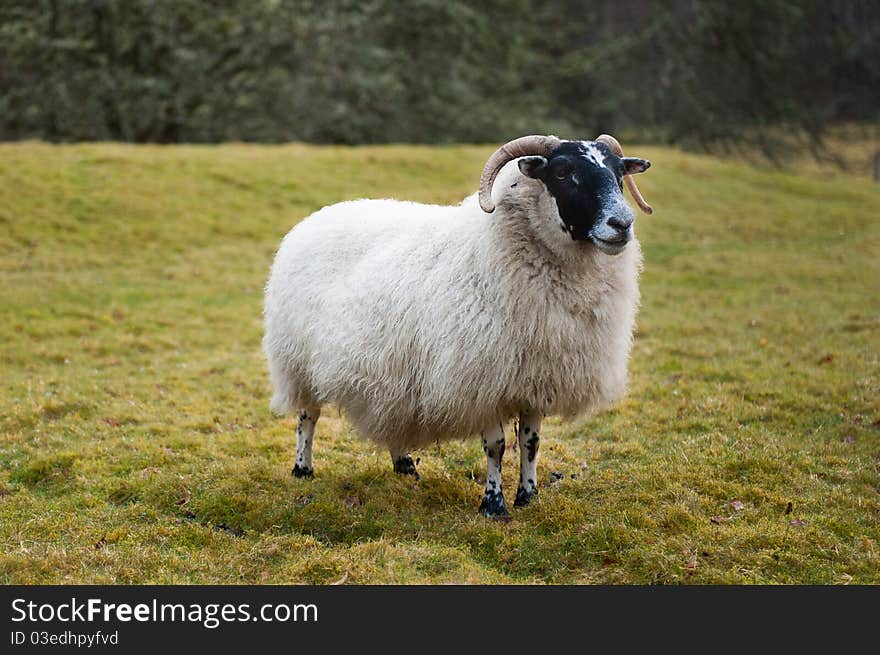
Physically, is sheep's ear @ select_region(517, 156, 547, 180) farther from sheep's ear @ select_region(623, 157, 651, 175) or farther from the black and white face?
sheep's ear @ select_region(623, 157, 651, 175)

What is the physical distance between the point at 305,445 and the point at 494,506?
84.1 inches

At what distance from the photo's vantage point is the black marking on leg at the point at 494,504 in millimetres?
6906

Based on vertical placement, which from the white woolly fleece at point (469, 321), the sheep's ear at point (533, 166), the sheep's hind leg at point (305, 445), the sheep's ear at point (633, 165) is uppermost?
the sheep's ear at point (633, 165)

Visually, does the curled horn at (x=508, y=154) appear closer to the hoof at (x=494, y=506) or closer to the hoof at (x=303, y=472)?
the hoof at (x=494, y=506)

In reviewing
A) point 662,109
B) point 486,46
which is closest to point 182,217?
point 662,109

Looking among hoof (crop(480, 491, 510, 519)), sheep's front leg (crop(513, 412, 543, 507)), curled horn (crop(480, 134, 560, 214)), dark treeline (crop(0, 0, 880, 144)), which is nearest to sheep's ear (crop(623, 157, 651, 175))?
curled horn (crop(480, 134, 560, 214))

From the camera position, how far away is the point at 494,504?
693 cm

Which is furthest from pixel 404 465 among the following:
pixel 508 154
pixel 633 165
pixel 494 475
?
pixel 633 165

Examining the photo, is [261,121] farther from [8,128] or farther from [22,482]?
[22,482]

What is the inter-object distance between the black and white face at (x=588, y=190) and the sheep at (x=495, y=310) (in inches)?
0.4

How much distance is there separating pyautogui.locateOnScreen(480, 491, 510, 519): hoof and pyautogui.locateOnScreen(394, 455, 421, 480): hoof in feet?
3.80

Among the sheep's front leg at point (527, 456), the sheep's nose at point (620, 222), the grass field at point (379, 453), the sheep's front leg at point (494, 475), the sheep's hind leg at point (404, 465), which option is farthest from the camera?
the sheep's hind leg at point (404, 465)

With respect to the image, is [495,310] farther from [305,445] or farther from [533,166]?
[305,445]

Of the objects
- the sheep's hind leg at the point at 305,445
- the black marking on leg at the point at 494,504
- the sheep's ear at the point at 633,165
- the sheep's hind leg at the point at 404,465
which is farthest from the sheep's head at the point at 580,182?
the sheep's hind leg at the point at 305,445
